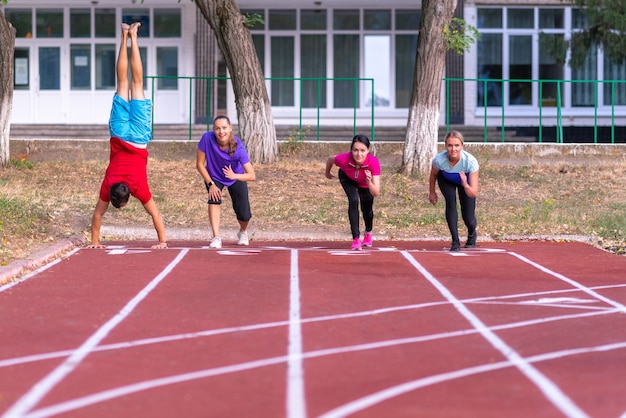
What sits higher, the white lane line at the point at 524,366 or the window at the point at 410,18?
the window at the point at 410,18

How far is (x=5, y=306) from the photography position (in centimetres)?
873

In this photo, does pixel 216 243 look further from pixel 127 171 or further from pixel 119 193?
Result: pixel 119 193

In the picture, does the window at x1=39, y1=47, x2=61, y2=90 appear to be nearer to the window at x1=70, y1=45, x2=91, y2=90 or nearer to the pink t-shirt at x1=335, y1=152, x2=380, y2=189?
the window at x1=70, y1=45, x2=91, y2=90

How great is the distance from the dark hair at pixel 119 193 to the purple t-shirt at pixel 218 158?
122 cm

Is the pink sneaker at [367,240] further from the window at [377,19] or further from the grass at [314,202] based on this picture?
the window at [377,19]

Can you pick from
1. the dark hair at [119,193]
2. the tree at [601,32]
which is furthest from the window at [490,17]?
the dark hair at [119,193]

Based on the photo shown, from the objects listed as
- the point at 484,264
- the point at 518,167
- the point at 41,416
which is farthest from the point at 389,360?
the point at 518,167

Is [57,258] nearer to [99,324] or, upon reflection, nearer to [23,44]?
[99,324]

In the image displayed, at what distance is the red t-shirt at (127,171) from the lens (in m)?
12.8

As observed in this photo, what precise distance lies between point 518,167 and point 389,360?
16273 mm

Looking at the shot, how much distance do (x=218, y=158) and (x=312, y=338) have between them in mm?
6168

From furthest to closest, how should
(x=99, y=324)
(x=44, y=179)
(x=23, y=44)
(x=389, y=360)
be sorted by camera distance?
1. (x=23, y=44)
2. (x=44, y=179)
3. (x=99, y=324)
4. (x=389, y=360)

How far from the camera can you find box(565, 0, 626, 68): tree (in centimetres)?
2570

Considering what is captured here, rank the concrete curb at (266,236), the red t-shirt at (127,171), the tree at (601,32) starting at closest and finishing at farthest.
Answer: the red t-shirt at (127,171) < the concrete curb at (266,236) < the tree at (601,32)
